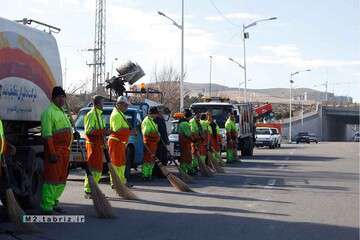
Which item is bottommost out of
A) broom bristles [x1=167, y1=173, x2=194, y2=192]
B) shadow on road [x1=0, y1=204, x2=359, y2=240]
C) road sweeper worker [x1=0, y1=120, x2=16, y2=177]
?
shadow on road [x1=0, y1=204, x2=359, y2=240]

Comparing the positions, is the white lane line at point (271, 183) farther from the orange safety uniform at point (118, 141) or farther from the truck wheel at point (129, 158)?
the orange safety uniform at point (118, 141)

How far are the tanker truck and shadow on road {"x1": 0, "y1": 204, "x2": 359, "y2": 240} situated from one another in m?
0.90

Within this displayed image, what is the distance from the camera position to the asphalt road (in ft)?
29.1

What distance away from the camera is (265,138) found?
147ft

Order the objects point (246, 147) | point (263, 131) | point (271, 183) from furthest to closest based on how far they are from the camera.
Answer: point (263, 131)
point (246, 147)
point (271, 183)

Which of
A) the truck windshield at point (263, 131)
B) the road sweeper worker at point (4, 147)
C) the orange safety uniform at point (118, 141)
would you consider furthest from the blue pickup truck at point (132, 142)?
the truck windshield at point (263, 131)

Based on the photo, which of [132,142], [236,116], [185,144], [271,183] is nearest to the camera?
[132,142]

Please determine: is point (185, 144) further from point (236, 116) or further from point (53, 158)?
point (236, 116)

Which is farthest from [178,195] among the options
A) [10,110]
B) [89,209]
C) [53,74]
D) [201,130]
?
[201,130]

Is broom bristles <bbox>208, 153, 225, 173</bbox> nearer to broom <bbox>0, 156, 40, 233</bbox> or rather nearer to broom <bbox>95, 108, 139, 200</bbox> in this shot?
broom <bbox>95, 108, 139, 200</bbox>

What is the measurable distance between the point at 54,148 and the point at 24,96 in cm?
110

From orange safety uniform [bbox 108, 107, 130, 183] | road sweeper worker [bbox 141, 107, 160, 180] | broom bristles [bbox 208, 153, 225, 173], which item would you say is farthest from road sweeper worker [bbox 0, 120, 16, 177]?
broom bristles [bbox 208, 153, 225, 173]

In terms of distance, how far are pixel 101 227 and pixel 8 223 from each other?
1.31 metres

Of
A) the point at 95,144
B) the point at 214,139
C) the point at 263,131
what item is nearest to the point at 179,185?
the point at 95,144
